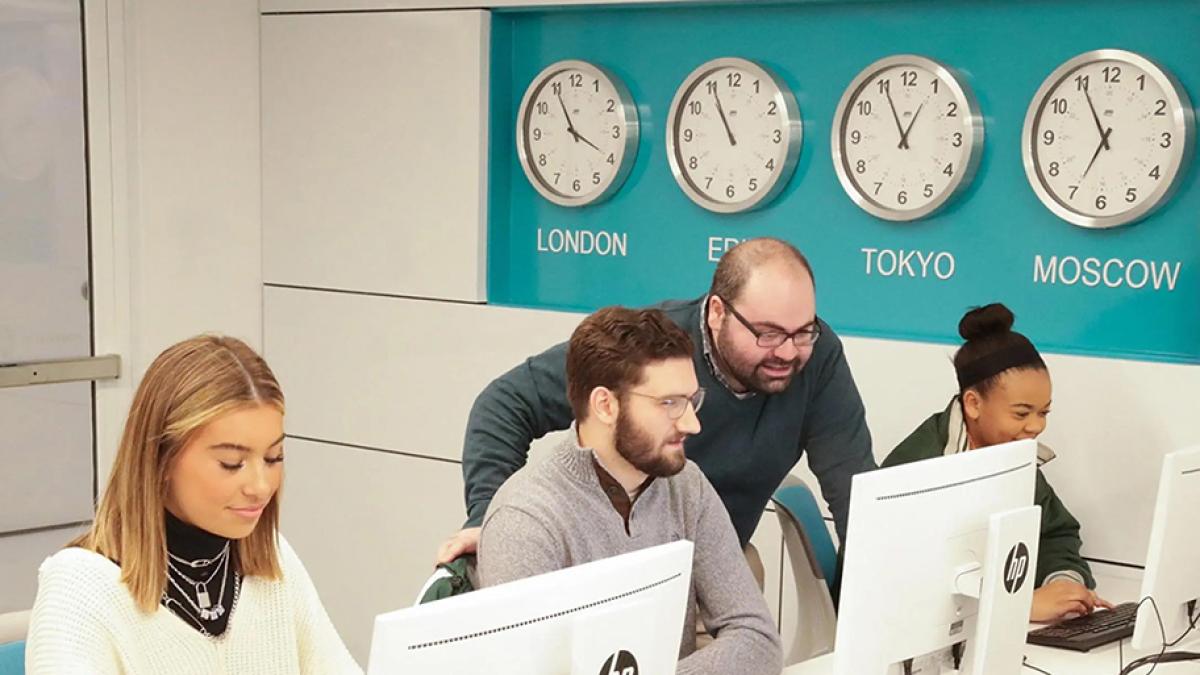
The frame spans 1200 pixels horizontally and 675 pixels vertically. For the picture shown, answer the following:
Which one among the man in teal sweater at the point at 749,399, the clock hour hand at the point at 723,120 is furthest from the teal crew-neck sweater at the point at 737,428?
the clock hour hand at the point at 723,120

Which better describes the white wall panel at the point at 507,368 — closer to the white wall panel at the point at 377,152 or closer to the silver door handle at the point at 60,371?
the white wall panel at the point at 377,152

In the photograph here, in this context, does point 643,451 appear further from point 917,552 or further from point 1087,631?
point 1087,631

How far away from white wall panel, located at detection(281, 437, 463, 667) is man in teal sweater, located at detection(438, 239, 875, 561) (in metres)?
1.51

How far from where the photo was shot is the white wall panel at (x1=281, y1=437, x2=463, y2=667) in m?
4.66

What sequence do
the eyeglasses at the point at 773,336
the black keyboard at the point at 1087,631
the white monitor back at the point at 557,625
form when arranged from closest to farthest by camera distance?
the white monitor back at the point at 557,625, the black keyboard at the point at 1087,631, the eyeglasses at the point at 773,336

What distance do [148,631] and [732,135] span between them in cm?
245

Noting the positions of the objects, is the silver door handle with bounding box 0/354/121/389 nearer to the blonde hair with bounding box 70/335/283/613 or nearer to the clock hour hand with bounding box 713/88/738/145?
the clock hour hand with bounding box 713/88/738/145

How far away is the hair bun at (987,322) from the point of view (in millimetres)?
3330

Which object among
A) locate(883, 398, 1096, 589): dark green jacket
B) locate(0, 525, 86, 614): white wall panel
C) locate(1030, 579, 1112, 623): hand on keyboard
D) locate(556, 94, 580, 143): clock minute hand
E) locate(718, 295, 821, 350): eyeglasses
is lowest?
locate(0, 525, 86, 614): white wall panel

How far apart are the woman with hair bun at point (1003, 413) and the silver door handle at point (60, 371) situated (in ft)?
8.12

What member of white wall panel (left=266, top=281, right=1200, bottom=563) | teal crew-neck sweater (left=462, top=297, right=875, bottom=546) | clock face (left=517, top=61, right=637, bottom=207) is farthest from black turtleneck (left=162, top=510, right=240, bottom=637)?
clock face (left=517, top=61, right=637, bottom=207)

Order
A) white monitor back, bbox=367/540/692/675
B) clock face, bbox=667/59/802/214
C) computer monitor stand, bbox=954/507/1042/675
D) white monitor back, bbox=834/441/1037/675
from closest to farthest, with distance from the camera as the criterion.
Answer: white monitor back, bbox=367/540/692/675
white monitor back, bbox=834/441/1037/675
computer monitor stand, bbox=954/507/1042/675
clock face, bbox=667/59/802/214

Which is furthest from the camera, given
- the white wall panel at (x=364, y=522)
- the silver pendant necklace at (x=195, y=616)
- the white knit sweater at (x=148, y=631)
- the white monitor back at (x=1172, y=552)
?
the white wall panel at (x=364, y=522)

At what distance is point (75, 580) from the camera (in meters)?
1.96
